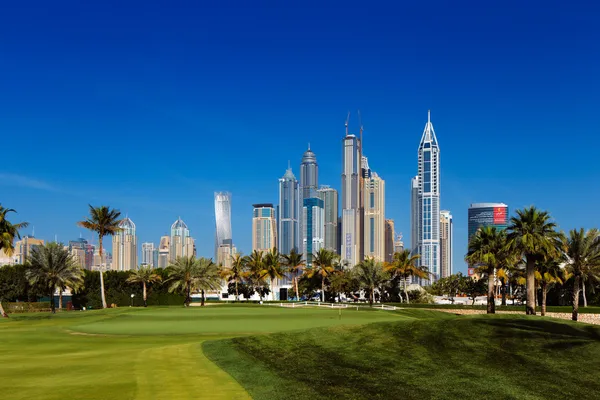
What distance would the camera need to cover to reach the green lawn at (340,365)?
642 inches

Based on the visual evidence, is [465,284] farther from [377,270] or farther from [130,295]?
[130,295]

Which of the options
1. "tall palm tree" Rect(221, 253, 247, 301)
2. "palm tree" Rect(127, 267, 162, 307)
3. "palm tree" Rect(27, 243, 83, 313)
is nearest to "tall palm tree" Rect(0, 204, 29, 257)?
"palm tree" Rect(27, 243, 83, 313)

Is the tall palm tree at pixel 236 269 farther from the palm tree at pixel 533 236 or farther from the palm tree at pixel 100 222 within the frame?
the palm tree at pixel 533 236

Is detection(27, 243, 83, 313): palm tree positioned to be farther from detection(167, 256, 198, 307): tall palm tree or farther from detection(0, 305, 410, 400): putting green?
detection(0, 305, 410, 400): putting green

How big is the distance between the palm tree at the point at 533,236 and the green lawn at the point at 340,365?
30.2 m

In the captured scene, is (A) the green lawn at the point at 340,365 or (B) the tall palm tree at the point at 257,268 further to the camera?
(B) the tall palm tree at the point at 257,268

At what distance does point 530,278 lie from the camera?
6181cm

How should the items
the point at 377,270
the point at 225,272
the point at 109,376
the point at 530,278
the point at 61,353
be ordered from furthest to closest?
the point at 225,272
the point at 377,270
the point at 530,278
the point at 61,353
the point at 109,376

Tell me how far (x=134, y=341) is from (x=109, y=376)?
571 inches

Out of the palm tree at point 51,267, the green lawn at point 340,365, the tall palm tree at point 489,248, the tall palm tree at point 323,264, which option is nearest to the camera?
the green lawn at point 340,365

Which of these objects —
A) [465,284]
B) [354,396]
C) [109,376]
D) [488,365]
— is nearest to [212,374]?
[109,376]

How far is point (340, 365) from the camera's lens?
824 inches

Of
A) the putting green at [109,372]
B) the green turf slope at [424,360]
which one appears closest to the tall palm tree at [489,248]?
the green turf slope at [424,360]

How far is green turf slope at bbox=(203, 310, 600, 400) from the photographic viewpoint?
54.6ft
